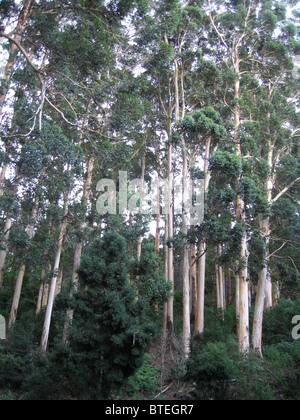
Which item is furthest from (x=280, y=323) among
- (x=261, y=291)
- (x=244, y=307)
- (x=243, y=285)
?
(x=243, y=285)

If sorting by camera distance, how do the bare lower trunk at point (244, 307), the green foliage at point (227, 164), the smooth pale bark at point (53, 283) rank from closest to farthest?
the bare lower trunk at point (244, 307) < the green foliage at point (227, 164) < the smooth pale bark at point (53, 283)

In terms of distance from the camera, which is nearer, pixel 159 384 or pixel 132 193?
pixel 159 384

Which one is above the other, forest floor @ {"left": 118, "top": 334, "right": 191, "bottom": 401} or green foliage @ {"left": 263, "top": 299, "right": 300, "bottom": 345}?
green foliage @ {"left": 263, "top": 299, "right": 300, "bottom": 345}

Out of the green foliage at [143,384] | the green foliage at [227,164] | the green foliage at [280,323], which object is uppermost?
the green foliage at [227,164]

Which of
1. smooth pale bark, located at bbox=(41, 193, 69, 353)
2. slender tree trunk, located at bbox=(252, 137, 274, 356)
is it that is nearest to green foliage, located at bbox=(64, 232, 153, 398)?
smooth pale bark, located at bbox=(41, 193, 69, 353)

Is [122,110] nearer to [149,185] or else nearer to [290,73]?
[290,73]

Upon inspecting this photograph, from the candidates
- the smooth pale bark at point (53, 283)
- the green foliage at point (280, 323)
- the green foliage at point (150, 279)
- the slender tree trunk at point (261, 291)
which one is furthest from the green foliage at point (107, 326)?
the green foliage at point (280, 323)

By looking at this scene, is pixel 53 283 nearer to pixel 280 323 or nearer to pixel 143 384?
Result: pixel 143 384

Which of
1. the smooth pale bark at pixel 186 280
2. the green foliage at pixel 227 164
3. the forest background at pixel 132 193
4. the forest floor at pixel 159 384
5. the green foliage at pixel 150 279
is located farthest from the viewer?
the smooth pale bark at pixel 186 280

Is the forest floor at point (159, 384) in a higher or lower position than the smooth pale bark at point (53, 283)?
lower

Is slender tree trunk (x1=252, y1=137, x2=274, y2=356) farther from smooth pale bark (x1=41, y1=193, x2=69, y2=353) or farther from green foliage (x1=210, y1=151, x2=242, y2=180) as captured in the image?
smooth pale bark (x1=41, y1=193, x2=69, y2=353)

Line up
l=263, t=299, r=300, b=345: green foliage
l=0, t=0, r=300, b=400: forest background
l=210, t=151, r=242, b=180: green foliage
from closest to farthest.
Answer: l=0, t=0, r=300, b=400: forest background
l=210, t=151, r=242, b=180: green foliage
l=263, t=299, r=300, b=345: green foliage

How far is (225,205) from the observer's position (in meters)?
11.4

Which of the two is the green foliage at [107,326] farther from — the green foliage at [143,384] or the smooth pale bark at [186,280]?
the smooth pale bark at [186,280]
